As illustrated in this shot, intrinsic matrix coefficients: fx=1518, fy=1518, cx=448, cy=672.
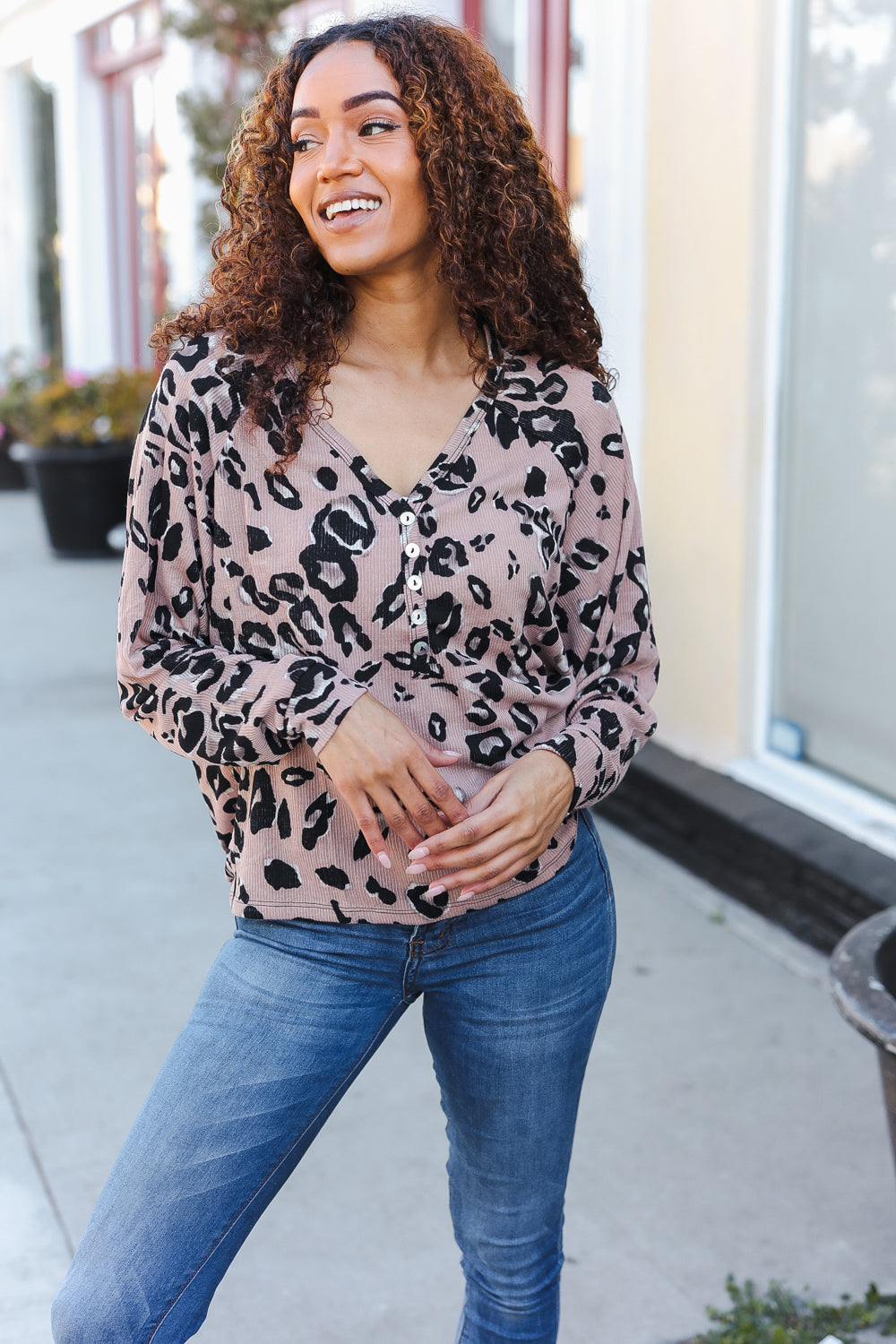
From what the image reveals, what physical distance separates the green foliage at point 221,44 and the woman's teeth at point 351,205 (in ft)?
20.7

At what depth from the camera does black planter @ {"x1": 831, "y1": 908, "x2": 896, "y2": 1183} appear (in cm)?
211

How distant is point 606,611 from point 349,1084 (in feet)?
2.03

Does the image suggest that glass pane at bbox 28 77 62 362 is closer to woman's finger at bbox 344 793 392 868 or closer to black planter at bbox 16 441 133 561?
black planter at bbox 16 441 133 561

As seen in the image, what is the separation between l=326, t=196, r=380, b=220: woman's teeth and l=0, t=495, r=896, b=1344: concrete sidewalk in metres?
1.80

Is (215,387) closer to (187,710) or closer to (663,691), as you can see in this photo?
(187,710)

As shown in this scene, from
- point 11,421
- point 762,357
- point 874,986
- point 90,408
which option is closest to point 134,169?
point 11,421

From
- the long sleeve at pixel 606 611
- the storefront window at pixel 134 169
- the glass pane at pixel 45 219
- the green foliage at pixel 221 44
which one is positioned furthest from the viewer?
the glass pane at pixel 45 219

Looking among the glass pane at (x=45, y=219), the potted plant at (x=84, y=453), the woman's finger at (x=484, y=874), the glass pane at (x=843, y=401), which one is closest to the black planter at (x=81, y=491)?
the potted plant at (x=84, y=453)

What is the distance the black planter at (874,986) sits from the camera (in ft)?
6.93

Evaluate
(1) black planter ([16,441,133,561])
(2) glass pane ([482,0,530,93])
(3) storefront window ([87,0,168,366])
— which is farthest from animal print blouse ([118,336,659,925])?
(3) storefront window ([87,0,168,366])

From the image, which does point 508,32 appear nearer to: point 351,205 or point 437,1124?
point 437,1124

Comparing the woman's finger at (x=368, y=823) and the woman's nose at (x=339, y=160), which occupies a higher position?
the woman's nose at (x=339, y=160)

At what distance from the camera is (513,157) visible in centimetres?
183

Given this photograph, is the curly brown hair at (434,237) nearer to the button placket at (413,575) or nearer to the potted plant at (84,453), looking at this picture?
the button placket at (413,575)
